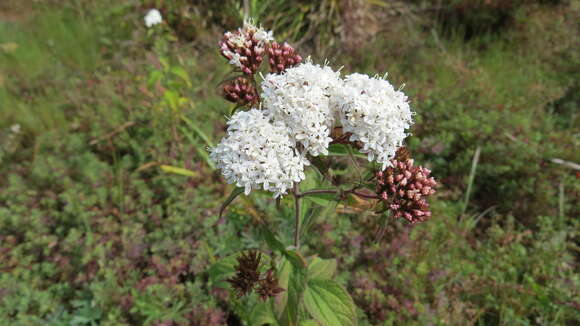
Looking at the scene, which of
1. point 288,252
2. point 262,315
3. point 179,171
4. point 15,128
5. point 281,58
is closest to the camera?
point 288,252

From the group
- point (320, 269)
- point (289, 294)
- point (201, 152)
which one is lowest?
point (289, 294)

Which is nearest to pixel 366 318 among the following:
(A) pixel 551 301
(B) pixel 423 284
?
(B) pixel 423 284

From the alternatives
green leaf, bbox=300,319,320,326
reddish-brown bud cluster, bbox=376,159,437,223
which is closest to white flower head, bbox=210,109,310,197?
reddish-brown bud cluster, bbox=376,159,437,223

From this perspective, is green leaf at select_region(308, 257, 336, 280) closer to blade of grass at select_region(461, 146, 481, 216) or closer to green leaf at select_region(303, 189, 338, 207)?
green leaf at select_region(303, 189, 338, 207)

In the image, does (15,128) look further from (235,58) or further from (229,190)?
(235,58)

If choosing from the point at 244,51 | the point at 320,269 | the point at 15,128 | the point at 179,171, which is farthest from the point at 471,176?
the point at 15,128

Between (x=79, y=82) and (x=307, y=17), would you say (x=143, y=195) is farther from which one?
(x=307, y=17)
